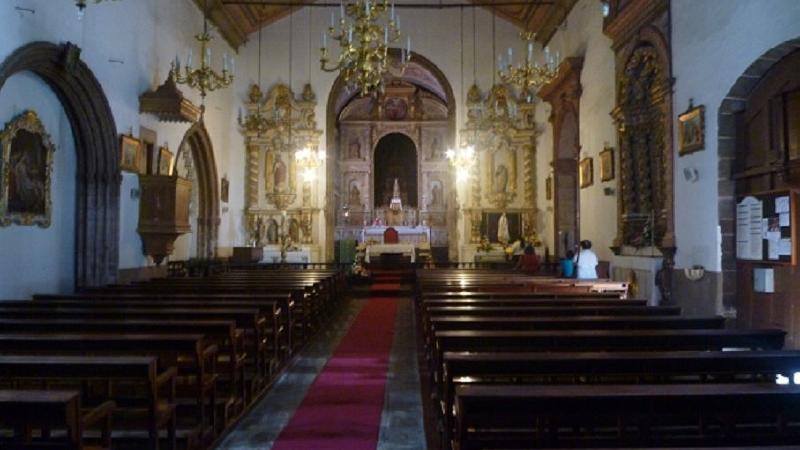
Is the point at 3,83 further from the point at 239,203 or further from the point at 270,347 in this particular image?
the point at 239,203

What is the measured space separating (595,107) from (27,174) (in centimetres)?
1071

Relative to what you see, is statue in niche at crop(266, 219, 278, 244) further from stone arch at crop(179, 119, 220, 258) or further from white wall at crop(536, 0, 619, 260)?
white wall at crop(536, 0, 619, 260)

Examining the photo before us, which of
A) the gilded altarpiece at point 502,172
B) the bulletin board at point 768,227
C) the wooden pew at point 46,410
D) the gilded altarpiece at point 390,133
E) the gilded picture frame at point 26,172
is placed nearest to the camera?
the wooden pew at point 46,410

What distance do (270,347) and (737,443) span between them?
5187 millimetres

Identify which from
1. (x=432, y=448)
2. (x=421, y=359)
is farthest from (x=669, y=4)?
(x=432, y=448)

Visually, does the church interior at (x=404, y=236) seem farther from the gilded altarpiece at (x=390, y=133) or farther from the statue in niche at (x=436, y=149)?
the statue in niche at (x=436, y=149)

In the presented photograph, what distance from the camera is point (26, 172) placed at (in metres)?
9.18

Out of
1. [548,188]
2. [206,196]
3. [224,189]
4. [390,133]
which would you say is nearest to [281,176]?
[224,189]

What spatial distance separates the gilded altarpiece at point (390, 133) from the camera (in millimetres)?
25656

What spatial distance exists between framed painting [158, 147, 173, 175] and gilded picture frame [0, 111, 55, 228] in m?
3.26

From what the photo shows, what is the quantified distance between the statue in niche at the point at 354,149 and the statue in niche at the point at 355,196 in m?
1.13

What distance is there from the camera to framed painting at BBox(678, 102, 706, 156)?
9.10 m

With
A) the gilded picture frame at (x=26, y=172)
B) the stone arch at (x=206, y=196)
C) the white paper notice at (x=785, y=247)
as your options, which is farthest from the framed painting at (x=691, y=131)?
the stone arch at (x=206, y=196)

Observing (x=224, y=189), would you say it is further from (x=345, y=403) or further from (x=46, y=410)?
(x=46, y=410)
